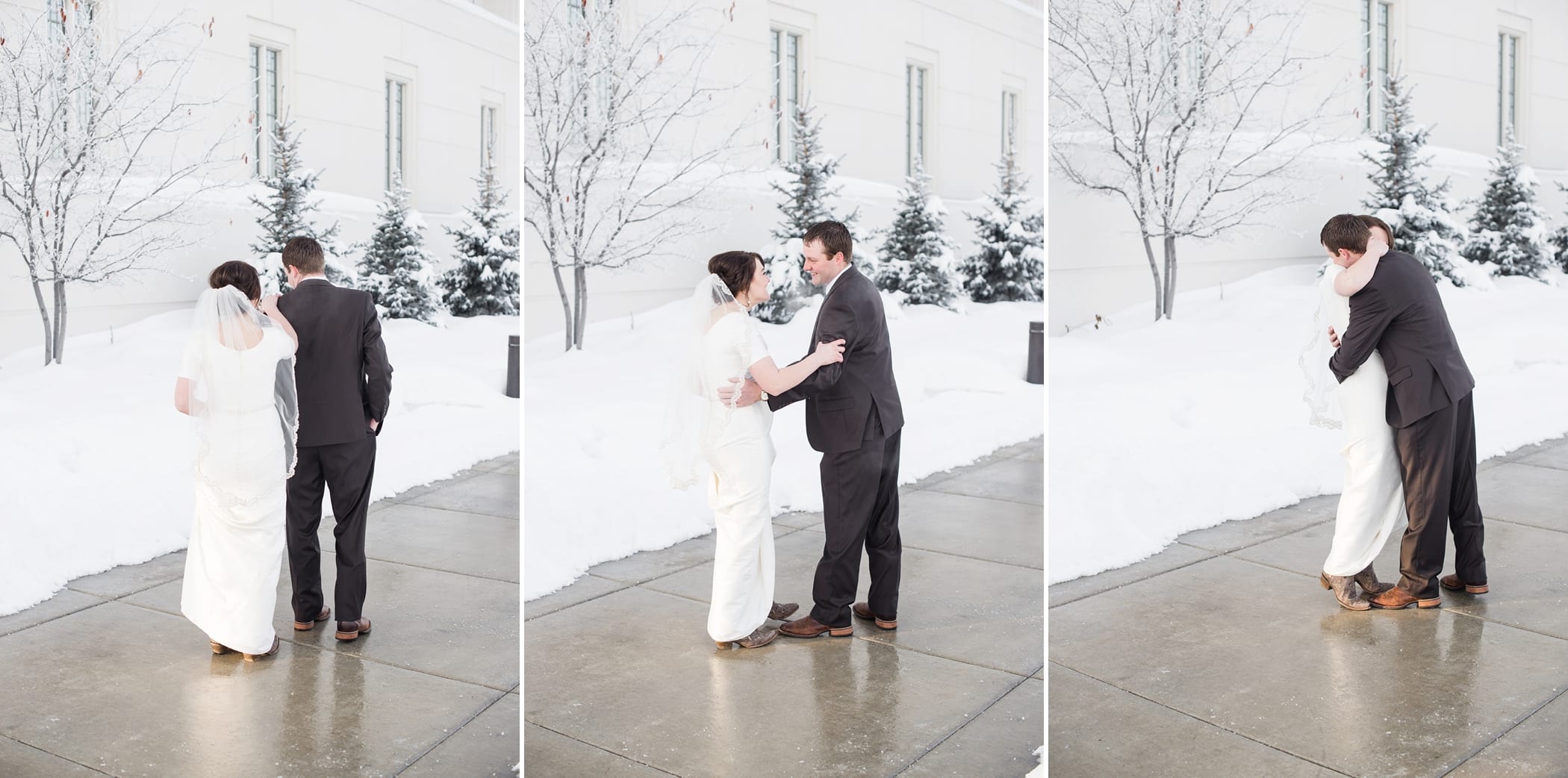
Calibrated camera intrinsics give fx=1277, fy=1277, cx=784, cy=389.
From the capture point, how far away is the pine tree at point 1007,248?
5.23 metres

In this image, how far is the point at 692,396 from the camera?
11.3 ft

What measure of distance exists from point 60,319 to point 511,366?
1.99m

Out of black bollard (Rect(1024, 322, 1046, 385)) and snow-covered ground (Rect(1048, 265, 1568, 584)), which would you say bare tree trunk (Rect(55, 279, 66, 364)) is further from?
snow-covered ground (Rect(1048, 265, 1568, 584))

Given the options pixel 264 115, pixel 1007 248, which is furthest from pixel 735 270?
pixel 264 115

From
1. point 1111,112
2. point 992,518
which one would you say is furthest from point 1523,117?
point 992,518

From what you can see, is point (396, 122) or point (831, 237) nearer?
point (831, 237)

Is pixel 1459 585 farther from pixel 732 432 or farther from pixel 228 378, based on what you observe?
pixel 228 378

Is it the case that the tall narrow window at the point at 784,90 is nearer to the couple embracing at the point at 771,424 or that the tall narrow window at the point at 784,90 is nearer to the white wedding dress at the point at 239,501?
the couple embracing at the point at 771,424

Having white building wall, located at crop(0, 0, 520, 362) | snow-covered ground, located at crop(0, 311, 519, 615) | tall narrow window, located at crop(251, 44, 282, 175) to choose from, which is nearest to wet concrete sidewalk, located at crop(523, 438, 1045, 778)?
snow-covered ground, located at crop(0, 311, 519, 615)

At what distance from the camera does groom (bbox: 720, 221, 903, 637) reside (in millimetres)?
3414

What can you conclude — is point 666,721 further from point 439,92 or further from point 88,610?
point 439,92

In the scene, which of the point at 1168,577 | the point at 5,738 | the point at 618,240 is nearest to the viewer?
the point at 5,738

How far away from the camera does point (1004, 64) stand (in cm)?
544

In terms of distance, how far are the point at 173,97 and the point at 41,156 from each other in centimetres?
61
